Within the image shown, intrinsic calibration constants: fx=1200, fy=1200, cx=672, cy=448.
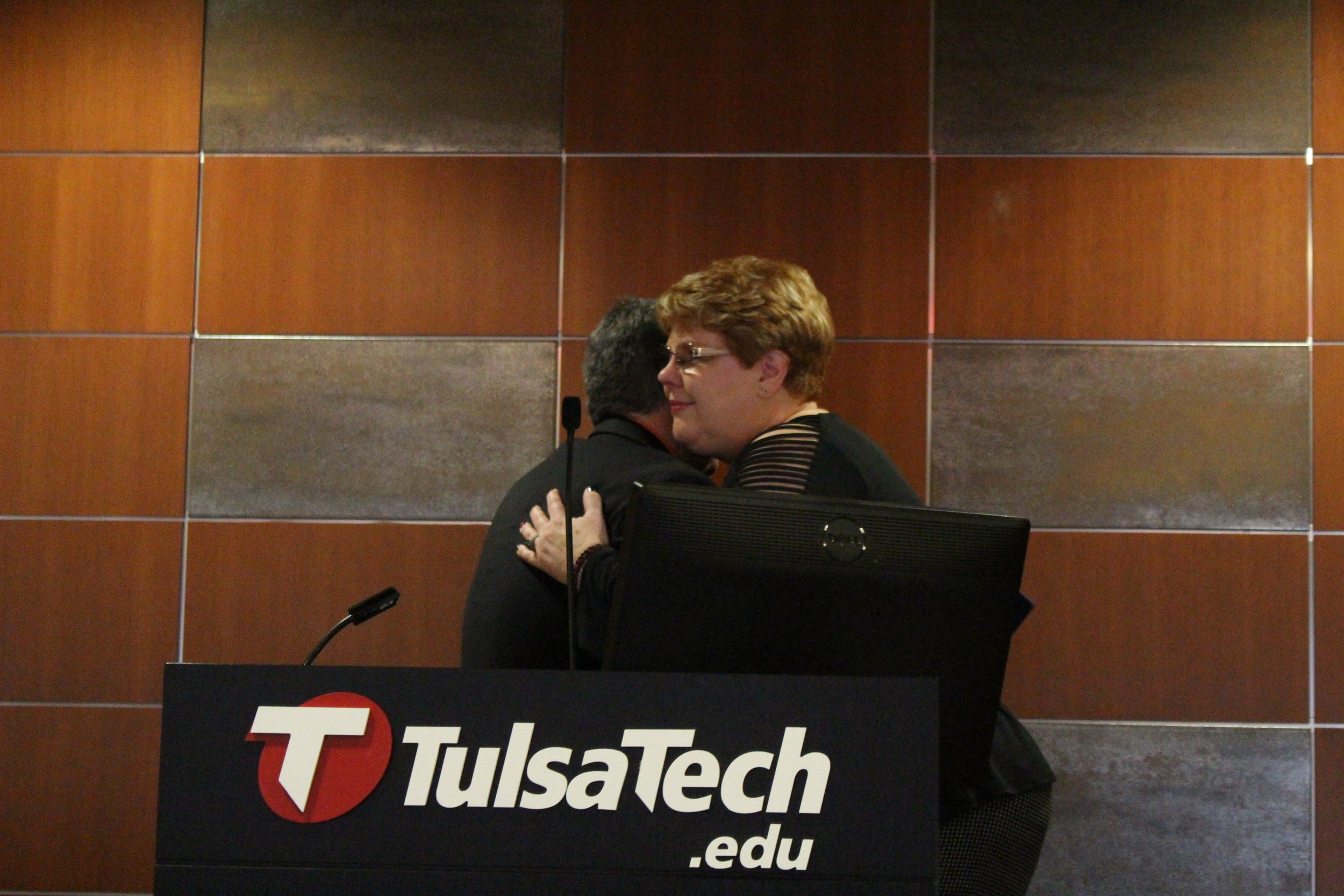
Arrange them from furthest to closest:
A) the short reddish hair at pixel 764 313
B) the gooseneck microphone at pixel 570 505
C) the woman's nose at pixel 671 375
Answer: the woman's nose at pixel 671 375 < the short reddish hair at pixel 764 313 < the gooseneck microphone at pixel 570 505

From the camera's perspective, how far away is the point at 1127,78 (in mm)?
3219

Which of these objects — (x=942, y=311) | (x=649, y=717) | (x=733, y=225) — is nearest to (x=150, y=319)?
(x=733, y=225)

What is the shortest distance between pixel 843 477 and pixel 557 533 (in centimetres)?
41

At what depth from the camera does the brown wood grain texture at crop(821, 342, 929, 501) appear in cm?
317

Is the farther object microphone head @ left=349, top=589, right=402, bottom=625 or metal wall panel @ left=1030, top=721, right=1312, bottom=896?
metal wall panel @ left=1030, top=721, right=1312, bottom=896

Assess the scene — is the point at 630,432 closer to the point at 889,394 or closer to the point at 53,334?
the point at 889,394

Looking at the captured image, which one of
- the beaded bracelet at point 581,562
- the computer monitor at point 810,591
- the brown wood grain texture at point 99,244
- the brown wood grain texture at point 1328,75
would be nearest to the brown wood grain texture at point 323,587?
the brown wood grain texture at point 99,244

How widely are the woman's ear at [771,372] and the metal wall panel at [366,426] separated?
1.44m

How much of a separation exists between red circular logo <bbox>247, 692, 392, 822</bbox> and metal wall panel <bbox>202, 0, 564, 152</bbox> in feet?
8.02

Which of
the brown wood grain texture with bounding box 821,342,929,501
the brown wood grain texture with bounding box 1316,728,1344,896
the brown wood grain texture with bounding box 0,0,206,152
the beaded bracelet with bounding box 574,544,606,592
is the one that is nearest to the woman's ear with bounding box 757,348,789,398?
the beaded bracelet with bounding box 574,544,606,592

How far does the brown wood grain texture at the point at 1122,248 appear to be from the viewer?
317 cm

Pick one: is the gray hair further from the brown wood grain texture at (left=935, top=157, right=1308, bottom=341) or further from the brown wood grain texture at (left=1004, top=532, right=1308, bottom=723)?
the brown wood grain texture at (left=1004, top=532, right=1308, bottom=723)

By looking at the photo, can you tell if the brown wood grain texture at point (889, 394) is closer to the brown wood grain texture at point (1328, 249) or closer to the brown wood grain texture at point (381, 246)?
the brown wood grain texture at point (381, 246)

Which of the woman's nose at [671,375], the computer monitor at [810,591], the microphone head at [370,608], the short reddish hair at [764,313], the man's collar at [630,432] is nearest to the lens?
the computer monitor at [810,591]
